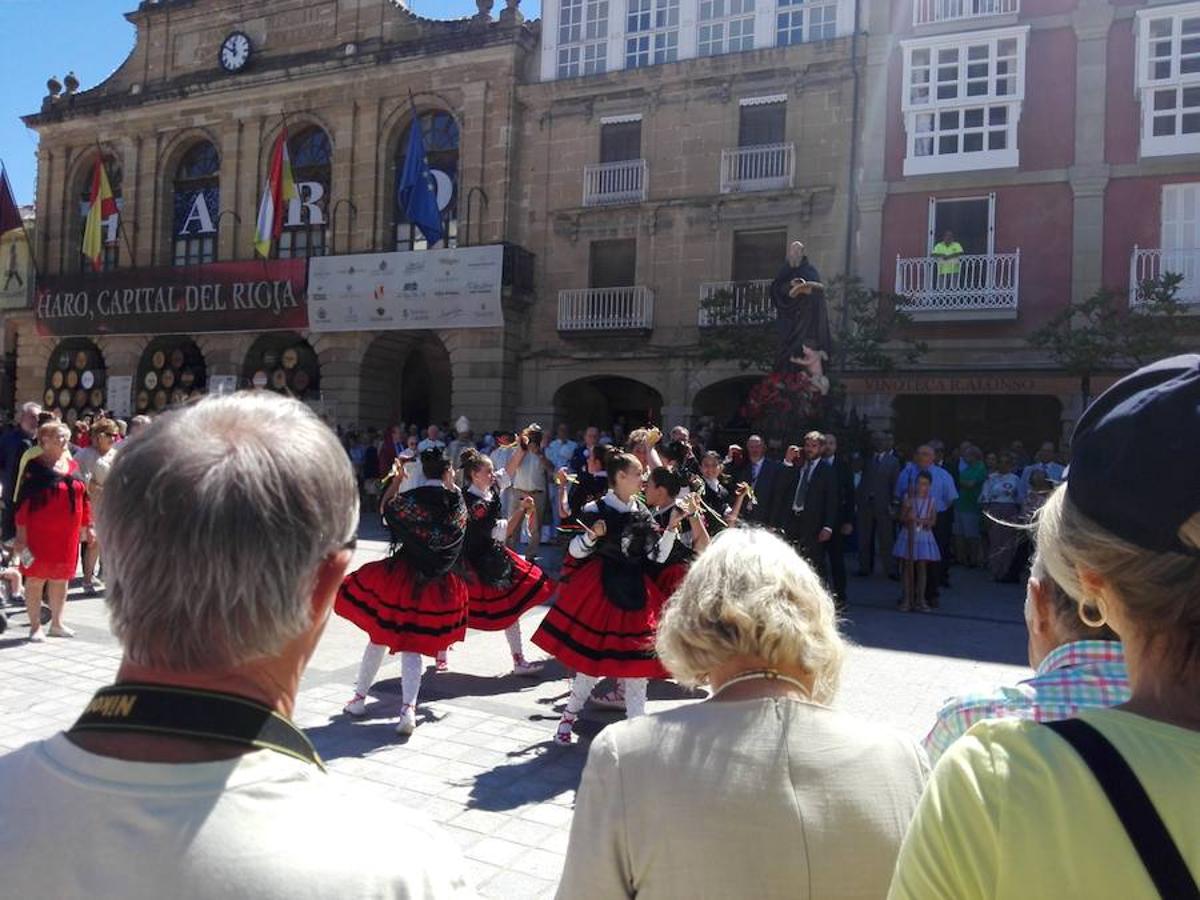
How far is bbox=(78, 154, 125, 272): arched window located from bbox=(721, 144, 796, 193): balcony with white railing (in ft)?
55.2

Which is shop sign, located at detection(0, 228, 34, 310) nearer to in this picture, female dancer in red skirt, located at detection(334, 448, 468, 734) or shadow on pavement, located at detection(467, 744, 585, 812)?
female dancer in red skirt, located at detection(334, 448, 468, 734)

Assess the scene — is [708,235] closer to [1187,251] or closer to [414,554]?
[1187,251]

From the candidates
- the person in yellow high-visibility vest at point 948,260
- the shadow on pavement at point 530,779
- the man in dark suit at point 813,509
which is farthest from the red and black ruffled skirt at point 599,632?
the person in yellow high-visibility vest at point 948,260

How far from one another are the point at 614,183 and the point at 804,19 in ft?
16.8

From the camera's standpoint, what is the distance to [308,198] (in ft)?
78.4

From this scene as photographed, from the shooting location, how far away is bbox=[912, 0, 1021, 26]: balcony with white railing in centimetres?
1819

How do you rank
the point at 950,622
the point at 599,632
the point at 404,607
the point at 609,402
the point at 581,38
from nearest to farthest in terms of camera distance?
the point at 599,632 → the point at 404,607 → the point at 950,622 → the point at 581,38 → the point at 609,402

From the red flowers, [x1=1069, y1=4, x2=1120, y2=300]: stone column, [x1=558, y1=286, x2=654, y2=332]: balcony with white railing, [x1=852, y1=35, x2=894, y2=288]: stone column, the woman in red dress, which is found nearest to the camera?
the woman in red dress

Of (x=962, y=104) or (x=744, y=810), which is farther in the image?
(x=962, y=104)

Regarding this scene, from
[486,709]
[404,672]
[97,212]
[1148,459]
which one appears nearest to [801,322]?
[486,709]

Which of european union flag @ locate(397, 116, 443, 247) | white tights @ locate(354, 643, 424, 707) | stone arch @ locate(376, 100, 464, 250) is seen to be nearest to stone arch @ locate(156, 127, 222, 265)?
stone arch @ locate(376, 100, 464, 250)

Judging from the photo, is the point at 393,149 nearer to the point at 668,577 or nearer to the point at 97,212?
the point at 97,212

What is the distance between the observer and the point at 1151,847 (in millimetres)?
993

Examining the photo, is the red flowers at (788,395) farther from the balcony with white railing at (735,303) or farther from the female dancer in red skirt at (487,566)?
the female dancer in red skirt at (487,566)
